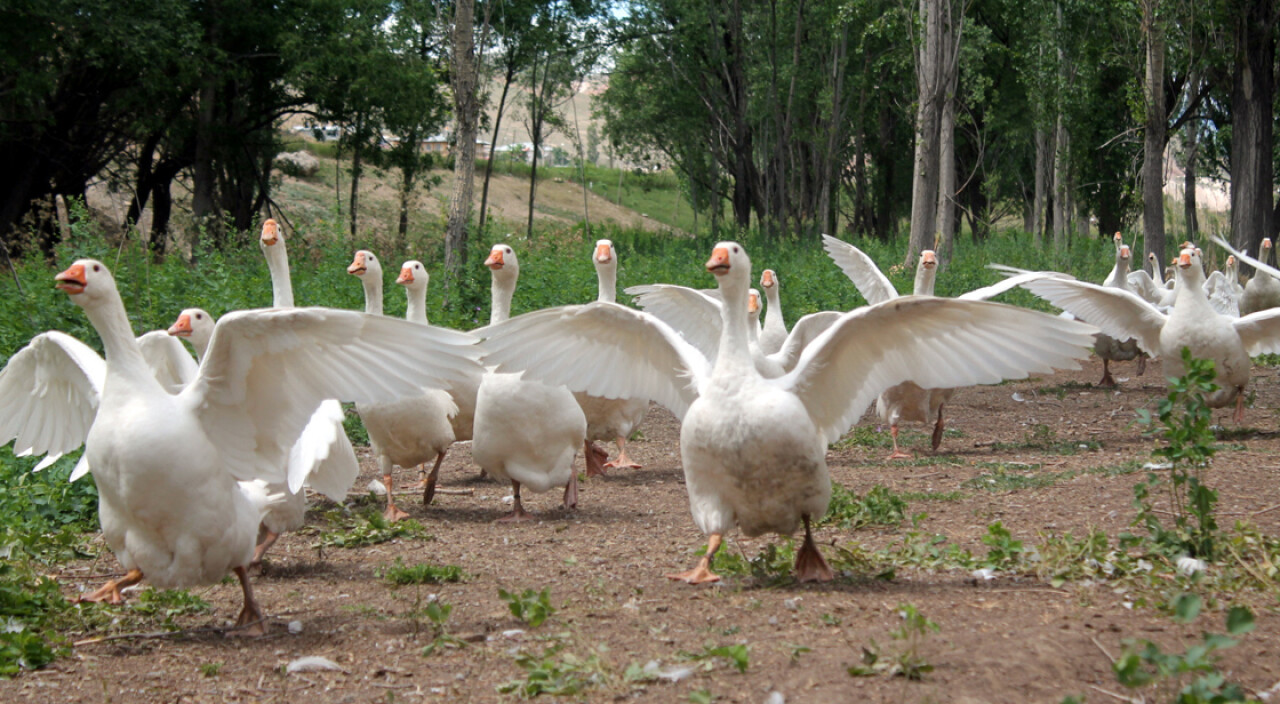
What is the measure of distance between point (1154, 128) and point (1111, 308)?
8.46 metres

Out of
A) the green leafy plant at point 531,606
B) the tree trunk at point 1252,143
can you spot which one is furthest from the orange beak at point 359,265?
the tree trunk at point 1252,143

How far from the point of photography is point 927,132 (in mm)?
19562

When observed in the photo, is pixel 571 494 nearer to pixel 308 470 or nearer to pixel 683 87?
pixel 308 470

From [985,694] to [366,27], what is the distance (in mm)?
21956

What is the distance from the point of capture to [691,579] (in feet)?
17.6

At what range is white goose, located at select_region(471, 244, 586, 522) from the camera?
750 centimetres

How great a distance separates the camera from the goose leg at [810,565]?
5340 millimetres

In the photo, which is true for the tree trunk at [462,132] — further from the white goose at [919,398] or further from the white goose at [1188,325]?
the white goose at [1188,325]

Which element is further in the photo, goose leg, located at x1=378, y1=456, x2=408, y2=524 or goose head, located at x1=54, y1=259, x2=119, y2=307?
goose leg, located at x1=378, y1=456, x2=408, y2=524

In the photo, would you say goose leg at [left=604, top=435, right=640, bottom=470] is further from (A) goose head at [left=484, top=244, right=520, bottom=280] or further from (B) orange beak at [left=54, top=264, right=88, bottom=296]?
(B) orange beak at [left=54, top=264, right=88, bottom=296]

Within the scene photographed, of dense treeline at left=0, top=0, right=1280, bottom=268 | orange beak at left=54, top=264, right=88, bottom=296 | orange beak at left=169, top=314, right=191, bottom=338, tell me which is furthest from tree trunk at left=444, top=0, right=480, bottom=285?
orange beak at left=54, top=264, right=88, bottom=296

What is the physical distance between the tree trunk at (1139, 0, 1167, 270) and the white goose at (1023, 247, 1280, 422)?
25.5 feet

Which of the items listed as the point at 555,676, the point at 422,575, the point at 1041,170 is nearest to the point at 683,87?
the point at 1041,170

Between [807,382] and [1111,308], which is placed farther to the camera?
[1111,308]
